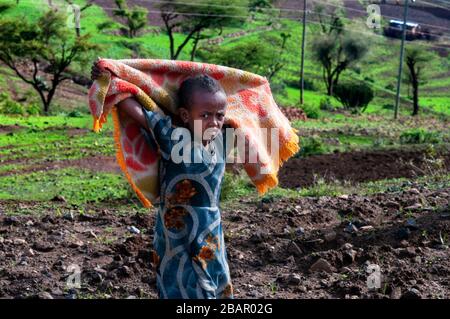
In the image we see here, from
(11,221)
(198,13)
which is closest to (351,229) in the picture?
(11,221)

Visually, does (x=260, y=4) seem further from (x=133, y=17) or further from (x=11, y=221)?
(x=11, y=221)

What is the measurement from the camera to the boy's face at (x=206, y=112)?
4.18m

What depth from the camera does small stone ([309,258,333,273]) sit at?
634cm

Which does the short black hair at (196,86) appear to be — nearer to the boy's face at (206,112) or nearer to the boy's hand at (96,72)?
the boy's face at (206,112)

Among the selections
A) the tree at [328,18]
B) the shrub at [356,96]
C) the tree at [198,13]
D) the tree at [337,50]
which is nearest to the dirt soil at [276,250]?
the tree at [198,13]

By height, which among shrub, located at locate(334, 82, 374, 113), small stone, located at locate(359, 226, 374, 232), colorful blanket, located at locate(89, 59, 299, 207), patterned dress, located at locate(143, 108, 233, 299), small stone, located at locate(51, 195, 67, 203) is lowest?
shrub, located at locate(334, 82, 374, 113)

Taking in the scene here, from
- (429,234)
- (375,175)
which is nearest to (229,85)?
(429,234)

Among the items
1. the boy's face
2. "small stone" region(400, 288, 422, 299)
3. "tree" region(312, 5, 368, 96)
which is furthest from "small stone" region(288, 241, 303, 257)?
"tree" region(312, 5, 368, 96)

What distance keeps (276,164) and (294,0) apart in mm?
50592

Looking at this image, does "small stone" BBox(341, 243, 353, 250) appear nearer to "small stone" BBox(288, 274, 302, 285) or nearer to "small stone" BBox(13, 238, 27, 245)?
"small stone" BBox(288, 274, 302, 285)

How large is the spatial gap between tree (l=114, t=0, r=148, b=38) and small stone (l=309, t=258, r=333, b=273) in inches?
1369

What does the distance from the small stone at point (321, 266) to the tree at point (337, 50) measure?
34.1 meters

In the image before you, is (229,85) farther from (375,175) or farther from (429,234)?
(375,175)

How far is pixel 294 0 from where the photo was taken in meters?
54.2
